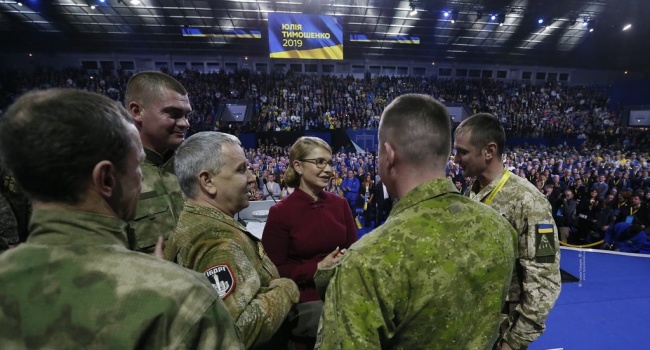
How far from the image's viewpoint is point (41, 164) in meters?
0.69

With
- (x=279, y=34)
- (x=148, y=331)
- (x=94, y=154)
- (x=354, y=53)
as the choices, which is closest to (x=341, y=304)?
(x=148, y=331)

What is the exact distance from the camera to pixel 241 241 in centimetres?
137

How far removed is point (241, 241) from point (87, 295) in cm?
71

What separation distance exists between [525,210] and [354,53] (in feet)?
85.3

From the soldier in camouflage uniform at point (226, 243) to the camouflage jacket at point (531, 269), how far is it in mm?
1412

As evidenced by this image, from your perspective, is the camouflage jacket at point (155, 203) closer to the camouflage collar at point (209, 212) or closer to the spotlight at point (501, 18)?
the camouflage collar at point (209, 212)

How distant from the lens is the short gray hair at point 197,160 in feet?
4.84

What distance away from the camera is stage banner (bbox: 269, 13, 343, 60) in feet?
61.5

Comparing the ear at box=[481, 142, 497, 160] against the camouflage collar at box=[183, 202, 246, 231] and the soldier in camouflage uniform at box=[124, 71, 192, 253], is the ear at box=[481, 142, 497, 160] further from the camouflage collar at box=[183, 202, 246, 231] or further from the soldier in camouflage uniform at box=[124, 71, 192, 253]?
the soldier in camouflage uniform at box=[124, 71, 192, 253]

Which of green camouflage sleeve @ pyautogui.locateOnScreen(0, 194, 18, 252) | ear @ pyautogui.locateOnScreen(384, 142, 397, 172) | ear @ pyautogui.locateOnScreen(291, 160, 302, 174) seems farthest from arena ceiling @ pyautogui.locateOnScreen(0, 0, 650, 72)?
ear @ pyautogui.locateOnScreen(384, 142, 397, 172)

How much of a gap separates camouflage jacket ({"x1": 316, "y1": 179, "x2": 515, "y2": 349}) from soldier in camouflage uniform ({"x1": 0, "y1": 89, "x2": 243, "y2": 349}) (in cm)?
Answer: 40

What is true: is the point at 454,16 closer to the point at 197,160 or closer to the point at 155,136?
the point at 155,136

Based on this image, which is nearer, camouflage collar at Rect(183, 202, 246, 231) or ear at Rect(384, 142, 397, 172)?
ear at Rect(384, 142, 397, 172)

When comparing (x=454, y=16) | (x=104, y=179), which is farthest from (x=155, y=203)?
(x=454, y=16)
